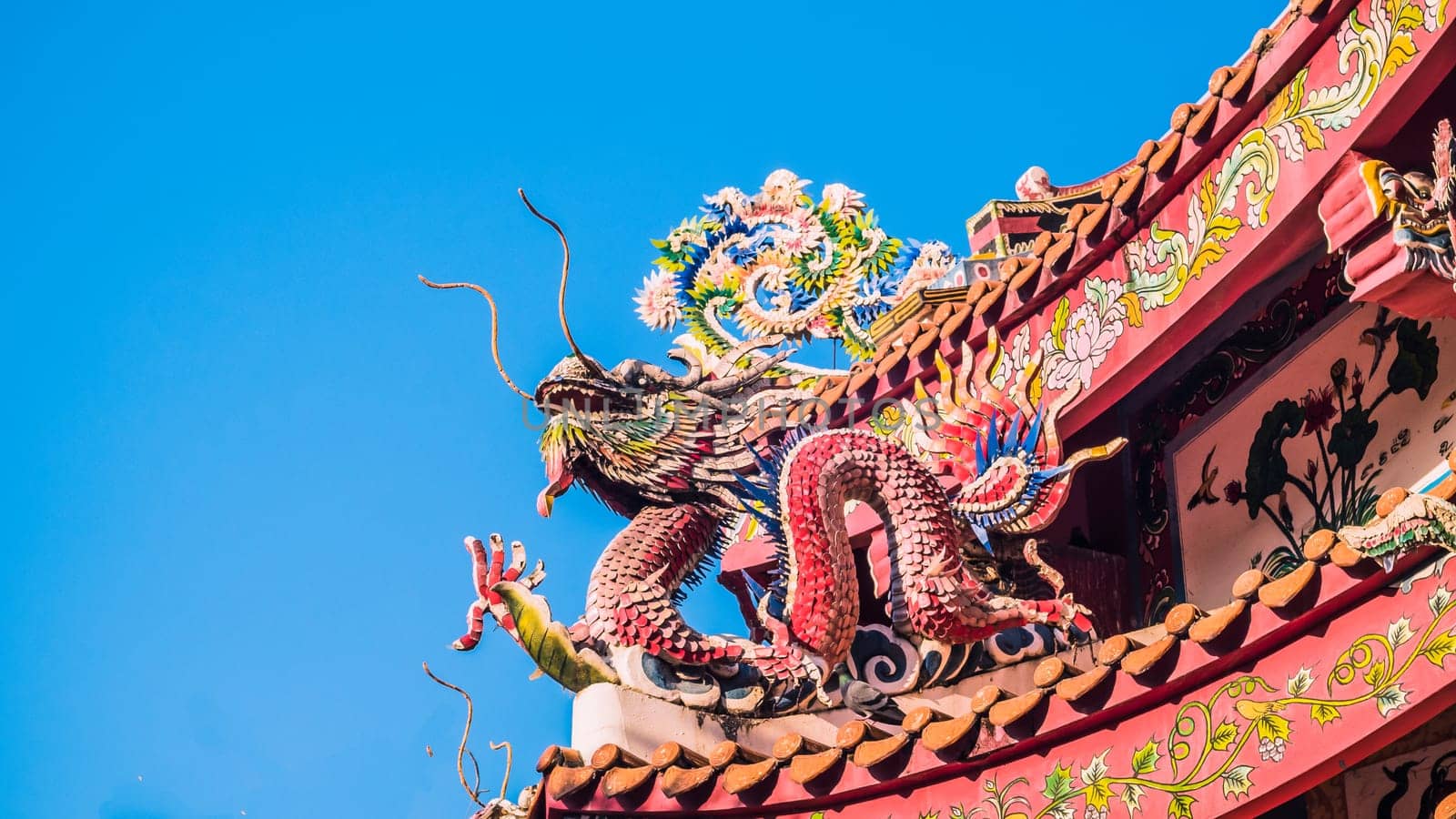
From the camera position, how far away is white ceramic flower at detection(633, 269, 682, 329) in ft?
34.0

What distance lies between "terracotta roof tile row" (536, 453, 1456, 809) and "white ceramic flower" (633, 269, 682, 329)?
3.83 meters

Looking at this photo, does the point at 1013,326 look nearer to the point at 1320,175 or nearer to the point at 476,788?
the point at 1320,175

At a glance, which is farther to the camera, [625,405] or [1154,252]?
[625,405]

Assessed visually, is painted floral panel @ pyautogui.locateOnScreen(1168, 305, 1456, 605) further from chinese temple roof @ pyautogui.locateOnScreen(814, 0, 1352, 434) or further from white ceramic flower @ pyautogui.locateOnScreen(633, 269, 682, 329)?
white ceramic flower @ pyautogui.locateOnScreen(633, 269, 682, 329)

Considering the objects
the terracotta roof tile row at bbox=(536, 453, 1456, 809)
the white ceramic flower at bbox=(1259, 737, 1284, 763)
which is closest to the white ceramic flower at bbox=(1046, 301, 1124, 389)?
the terracotta roof tile row at bbox=(536, 453, 1456, 809)

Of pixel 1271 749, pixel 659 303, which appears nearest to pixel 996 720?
pixel 1271 749

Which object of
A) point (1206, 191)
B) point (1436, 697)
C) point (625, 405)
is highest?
point (625, 405)

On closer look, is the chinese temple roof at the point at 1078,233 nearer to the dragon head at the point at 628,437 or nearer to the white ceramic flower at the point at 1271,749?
the dragon head at the point at 628,437

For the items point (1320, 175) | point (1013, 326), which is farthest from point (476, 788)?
point (1320, 175)

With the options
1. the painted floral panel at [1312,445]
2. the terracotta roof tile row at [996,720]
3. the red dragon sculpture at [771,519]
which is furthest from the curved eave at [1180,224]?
the terracotta roof tile row at [996,720]

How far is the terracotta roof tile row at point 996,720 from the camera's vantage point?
5082 mm

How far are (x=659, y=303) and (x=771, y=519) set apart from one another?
9.94 ft

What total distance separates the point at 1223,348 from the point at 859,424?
1.64 metres

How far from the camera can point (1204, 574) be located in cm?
757
